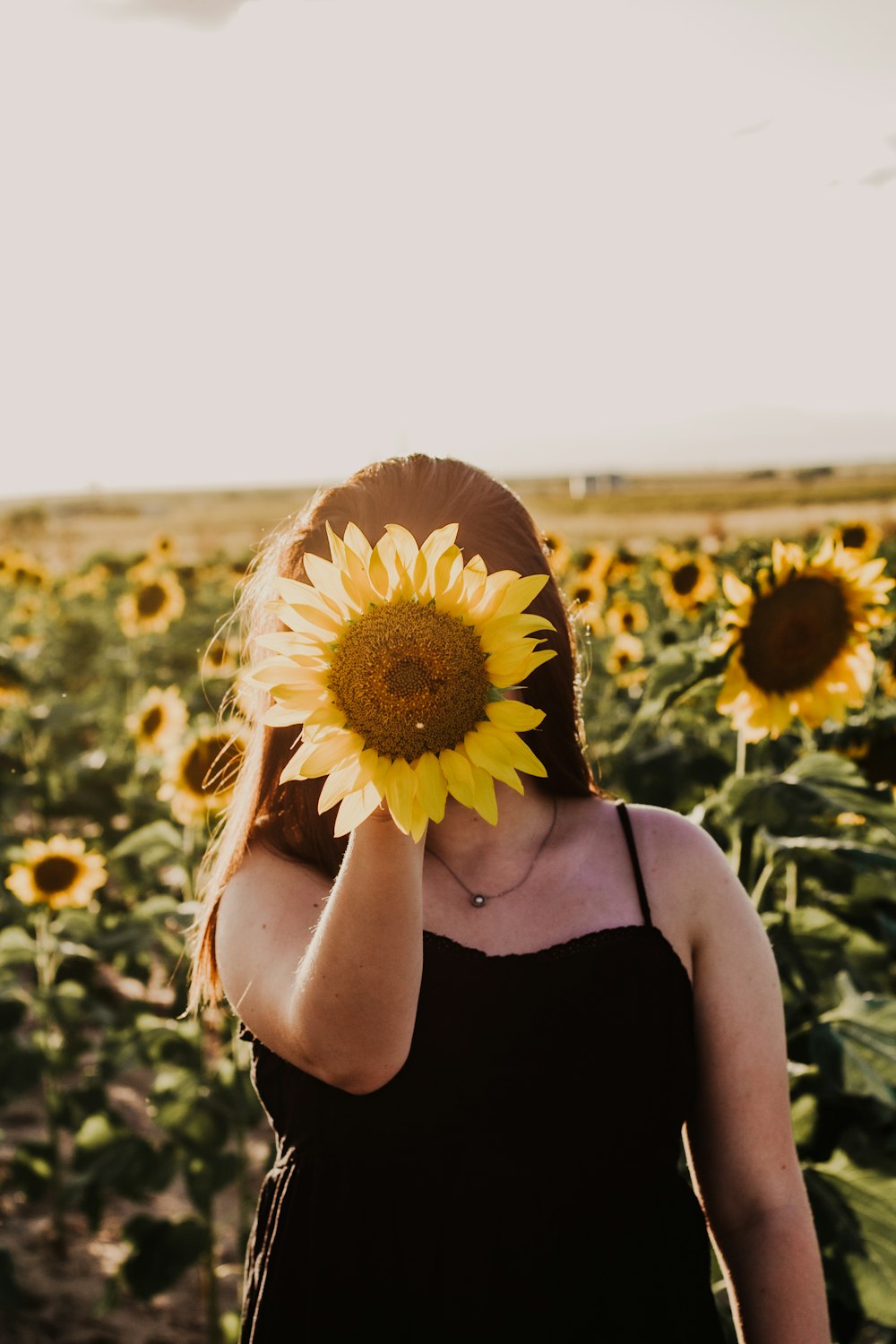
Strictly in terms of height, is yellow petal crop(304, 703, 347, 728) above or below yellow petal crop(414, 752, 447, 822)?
above

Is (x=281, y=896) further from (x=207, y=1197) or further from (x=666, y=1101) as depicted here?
(x=207, y=1197)

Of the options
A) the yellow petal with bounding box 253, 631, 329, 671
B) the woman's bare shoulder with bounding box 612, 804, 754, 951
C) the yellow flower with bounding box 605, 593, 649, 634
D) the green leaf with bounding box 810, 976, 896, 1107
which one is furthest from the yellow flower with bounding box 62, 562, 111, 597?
the yellow petal with bounding box 253, 631, 329, 671

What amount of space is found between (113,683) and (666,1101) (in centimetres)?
908

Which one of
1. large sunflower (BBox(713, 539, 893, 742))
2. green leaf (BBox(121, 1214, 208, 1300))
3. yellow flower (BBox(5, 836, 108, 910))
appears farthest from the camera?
yellow flower (BBox(5, 836, 108, 910))

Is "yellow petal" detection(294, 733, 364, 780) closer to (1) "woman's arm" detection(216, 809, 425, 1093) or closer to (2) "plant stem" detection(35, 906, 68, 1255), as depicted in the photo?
(1) "woman's arm" detection(216, 809, 425, 1093)

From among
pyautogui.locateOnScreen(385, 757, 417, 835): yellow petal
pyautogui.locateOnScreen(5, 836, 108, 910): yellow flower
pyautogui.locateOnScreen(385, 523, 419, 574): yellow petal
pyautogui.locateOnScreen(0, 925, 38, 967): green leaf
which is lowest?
pyautogui.locateOnScreen(0, 925, 38, 967): green leaf

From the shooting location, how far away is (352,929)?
1.13 meters

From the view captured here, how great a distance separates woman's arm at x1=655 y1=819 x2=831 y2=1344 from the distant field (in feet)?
36.3

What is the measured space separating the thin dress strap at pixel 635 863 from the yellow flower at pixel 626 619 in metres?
6.06

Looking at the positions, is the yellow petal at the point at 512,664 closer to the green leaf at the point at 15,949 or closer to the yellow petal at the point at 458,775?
the yellow petal at the point at 458,775

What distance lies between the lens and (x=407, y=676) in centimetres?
102

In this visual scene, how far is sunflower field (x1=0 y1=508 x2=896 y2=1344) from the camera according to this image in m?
2.45

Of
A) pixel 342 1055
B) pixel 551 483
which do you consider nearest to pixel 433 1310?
pixel 342 1055

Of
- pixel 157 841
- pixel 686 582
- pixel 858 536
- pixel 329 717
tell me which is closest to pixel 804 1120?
pixel 329 717
